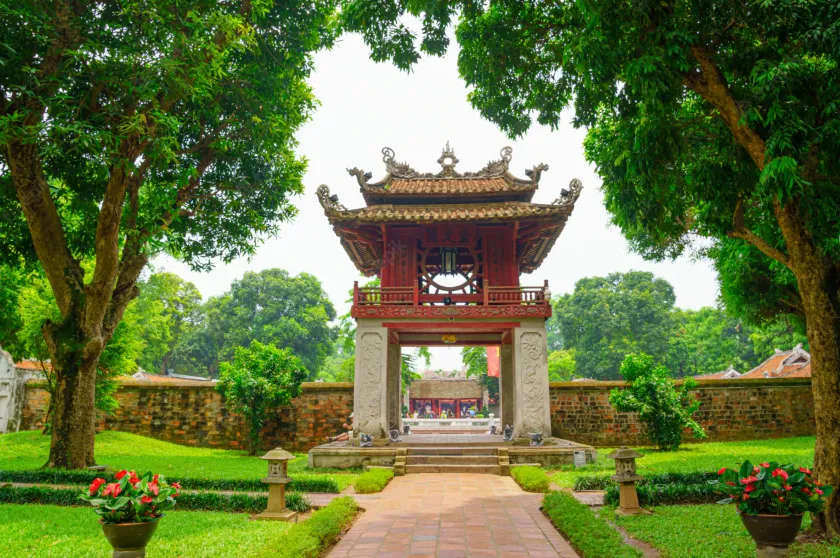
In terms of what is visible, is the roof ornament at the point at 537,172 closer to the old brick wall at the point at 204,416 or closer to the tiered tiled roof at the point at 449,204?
the tiered tiled roof at the point at 449,204

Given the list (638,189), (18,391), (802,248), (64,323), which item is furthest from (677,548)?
(18,391)

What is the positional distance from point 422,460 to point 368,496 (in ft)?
11.9

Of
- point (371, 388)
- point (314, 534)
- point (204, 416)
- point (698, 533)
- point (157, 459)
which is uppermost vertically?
point (371, 388)

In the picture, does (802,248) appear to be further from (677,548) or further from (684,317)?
(684,317)

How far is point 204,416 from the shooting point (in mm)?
18297

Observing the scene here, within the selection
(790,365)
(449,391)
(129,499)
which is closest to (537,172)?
(129,499)

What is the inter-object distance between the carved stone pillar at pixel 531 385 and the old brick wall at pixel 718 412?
5071mm

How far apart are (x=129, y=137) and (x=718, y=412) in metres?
18.6

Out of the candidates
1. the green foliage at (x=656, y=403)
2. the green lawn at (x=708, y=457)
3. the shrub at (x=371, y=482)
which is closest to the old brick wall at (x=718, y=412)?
the green lawn at (x=708, y=457)

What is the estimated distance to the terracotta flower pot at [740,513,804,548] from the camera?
4824mm

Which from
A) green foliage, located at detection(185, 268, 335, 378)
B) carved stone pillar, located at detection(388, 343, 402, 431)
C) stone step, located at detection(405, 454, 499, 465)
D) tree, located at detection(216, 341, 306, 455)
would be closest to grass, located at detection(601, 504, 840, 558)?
stone step, located at detection(405, 454, 499, 465)

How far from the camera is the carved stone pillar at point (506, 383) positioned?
15.8m

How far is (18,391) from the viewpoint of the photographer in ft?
59.5

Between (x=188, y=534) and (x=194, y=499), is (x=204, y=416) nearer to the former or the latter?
(x=194, y=499)
